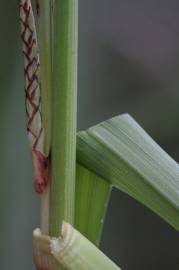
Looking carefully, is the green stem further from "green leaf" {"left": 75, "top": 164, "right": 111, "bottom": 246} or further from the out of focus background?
the out of focus background

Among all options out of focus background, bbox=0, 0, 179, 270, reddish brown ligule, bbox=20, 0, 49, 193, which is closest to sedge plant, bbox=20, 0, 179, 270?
reddish brown ligule, bbox=20, 0, 49, 193

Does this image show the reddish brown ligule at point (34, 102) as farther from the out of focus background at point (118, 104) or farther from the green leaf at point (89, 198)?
the out of focus background at point (118, 104)

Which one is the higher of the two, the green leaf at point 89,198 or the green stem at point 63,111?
the green stem at point 63,111

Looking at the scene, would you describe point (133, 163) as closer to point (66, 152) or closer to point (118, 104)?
point (66, 152)

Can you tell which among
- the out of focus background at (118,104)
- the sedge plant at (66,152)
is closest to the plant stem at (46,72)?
the sedge plant at (66,152)

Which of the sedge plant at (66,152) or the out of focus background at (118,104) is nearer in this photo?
the sedge plant at (66,152)

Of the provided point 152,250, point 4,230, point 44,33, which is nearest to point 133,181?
point 44,33

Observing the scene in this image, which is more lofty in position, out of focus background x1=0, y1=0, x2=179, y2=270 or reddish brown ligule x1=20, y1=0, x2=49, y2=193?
reddish brown ligule x1=20, y1=0, x2=49, y2=193
